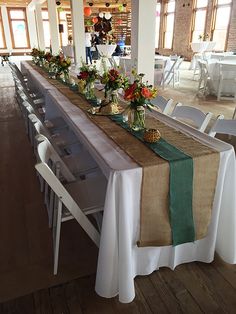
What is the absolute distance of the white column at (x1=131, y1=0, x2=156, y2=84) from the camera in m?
3.37

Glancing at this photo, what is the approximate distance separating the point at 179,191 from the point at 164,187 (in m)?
0.08

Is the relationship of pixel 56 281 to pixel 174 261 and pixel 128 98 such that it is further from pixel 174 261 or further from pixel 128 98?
pixel 128 98

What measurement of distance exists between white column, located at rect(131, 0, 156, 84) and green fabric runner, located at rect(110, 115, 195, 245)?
2491mm

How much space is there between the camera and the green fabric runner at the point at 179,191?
4.17 ft

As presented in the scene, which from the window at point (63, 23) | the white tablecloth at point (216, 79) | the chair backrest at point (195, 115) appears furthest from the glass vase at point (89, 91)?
the window at point (63, 23)

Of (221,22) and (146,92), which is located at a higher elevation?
(221,22)

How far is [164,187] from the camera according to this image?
1278 millimetres

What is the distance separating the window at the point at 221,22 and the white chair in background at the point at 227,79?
19.9 ft

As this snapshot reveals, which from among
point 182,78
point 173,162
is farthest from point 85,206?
point 182,78

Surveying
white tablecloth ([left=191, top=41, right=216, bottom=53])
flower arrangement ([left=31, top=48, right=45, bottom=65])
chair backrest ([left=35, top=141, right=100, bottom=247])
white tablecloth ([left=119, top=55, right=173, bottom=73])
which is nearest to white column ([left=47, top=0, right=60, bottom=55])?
flower arrangement ([left=31, top=48, right=45, bottom=65])

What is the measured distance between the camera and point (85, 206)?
1.53 meters

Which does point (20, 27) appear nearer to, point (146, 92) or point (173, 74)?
point (173, 74)

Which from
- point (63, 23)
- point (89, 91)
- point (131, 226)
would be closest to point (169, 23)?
point (63, 23)

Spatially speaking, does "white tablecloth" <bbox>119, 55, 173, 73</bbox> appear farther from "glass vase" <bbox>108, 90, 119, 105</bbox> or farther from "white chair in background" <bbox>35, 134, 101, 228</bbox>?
"white chair in background" <bbox>35, 134, 101, 228</bbox>
